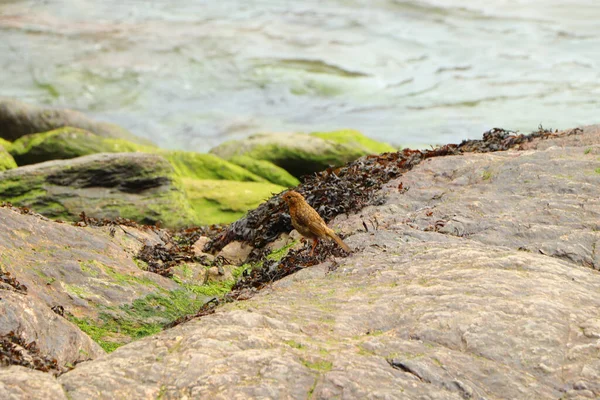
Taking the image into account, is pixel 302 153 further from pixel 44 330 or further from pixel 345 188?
pixel 44 330

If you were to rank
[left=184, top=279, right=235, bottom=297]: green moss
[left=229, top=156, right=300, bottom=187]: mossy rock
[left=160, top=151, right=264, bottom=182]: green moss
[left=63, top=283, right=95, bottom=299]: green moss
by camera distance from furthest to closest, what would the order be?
[left=229, top=156, right=300, bottom=187]: mossy rock
[left=160, top=151, right=264, bottom=182]: green moss
[left=184, top=279, right=235, bottom=297]: green moss
[left=63, top=283, right=95, bottom=299]: green moss

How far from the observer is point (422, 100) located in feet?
81.4

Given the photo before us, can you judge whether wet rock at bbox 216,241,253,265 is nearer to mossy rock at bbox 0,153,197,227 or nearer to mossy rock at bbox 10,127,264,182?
mossy rock at bbox 0,153,197,227

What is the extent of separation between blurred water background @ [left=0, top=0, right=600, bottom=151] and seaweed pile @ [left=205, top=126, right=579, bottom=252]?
517 inches

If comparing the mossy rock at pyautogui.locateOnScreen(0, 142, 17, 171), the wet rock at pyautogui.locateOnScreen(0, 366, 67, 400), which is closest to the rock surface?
the mossy rock at pyautogui.locateOnScreen(0, 142, 17, 171)

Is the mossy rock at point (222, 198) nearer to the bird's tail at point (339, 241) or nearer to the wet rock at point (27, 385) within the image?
the bird's tail at point (339, 241)

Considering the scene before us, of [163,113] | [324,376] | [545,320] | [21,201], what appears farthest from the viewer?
[163,113]

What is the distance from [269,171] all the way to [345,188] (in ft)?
28.4

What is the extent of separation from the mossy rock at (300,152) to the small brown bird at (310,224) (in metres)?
9.64

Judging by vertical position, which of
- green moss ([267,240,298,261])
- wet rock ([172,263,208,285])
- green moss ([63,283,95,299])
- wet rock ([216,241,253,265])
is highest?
green moss ([63,283,95,299])

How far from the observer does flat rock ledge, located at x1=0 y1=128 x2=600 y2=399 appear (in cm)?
445

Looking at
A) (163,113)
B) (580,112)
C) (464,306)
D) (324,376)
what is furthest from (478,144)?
(163,113)

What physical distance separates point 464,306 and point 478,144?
4378 millimetres

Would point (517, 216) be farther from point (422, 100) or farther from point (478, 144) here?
point (422, 100)
